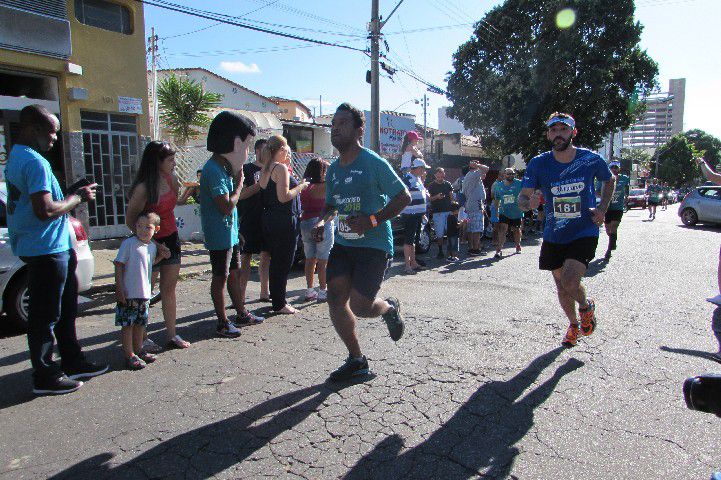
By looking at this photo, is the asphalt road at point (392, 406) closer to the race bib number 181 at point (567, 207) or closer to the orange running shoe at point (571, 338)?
the orange running shoe at point (571, 338)

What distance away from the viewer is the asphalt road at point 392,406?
2549 mm

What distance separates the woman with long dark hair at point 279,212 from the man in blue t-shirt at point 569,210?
93.5 inches

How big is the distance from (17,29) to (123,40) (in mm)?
2410

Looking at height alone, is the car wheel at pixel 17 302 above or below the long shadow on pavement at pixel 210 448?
above

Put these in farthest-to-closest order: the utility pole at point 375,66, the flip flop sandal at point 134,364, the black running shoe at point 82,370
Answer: the utility pole at point 375,66
the flip flop sandal at point 134,364
the black running shoe at point 82,370

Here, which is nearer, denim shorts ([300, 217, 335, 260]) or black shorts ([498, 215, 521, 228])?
denim shorts ([300, 217, 335, 260])

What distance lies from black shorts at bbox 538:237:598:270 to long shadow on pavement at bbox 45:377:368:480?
2331mm

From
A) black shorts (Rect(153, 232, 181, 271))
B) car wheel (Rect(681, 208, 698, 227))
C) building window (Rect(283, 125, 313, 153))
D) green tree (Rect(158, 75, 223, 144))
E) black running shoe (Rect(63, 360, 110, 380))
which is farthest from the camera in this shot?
building window (Rect(283, 125, 313, 153))

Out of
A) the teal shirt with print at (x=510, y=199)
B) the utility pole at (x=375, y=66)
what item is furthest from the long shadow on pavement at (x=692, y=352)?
the utility pole at (x=375, y=66)

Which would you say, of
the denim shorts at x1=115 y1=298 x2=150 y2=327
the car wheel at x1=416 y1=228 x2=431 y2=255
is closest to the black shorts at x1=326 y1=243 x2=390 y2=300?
the denim shorts at x1=115 y1=298 x2=150 y2=327

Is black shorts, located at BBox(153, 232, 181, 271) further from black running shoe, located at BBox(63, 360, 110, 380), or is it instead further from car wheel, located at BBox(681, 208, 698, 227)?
car wheel, located at BBox(681, 208, 698, 227)

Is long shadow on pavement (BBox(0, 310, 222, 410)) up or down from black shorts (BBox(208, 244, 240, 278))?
down

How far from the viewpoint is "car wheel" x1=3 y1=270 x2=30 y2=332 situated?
497 cm

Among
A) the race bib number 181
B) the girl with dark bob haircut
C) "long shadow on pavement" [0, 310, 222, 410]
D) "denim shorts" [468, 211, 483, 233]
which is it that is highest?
the girl with dark bob haircut
